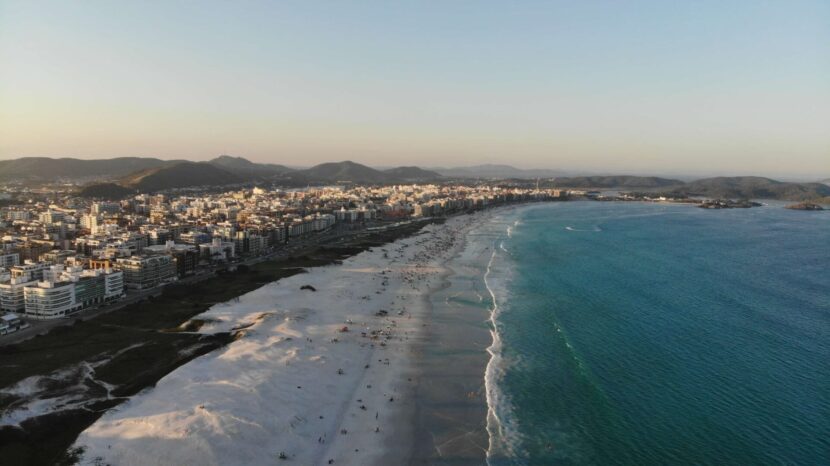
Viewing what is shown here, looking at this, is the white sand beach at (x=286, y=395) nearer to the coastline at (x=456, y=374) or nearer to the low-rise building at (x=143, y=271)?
the coastline at (x=456, y=374)

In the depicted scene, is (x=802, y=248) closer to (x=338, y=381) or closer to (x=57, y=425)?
(x=338, y=381)

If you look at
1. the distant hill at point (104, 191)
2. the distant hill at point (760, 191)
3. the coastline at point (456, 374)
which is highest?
the distant hill at point (760, 191)

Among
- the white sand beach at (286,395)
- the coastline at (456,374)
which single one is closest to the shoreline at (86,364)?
the white sand beach at (286,395)

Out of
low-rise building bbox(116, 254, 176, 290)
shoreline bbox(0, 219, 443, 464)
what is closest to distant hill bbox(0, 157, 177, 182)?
low-rise building bbox(116, 254, 176, 290)

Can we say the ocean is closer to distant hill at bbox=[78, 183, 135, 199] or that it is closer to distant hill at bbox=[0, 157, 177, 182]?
distant hill at bbox=[78, 183, 135, 199]

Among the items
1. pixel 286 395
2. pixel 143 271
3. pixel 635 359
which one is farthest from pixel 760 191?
pixel 286 395

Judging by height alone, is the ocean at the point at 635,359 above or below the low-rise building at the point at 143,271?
below
